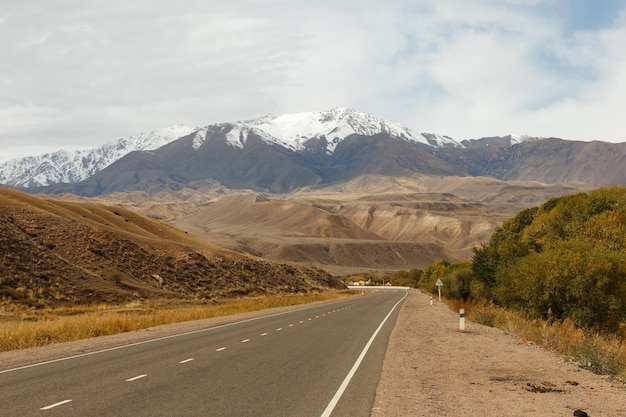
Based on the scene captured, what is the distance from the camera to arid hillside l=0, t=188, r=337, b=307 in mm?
49875

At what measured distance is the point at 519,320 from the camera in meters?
29.1

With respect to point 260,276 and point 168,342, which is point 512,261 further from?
point 260,276

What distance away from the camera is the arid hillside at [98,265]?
4988cm

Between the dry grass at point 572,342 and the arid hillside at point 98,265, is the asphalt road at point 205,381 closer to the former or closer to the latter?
the dry grass at point 572,342

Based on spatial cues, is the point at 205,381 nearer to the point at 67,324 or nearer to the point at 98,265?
the point at 67,324

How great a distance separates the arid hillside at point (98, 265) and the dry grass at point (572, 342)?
32.2 metres

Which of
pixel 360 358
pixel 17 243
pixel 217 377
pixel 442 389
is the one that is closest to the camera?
pixel 442 389

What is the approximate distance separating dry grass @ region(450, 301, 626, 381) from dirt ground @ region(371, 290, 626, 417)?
20.9 inches

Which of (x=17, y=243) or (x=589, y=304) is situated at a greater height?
(x=17, y=243)

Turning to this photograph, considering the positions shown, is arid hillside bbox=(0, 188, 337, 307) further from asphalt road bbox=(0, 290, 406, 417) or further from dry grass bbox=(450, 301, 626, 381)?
dry grass bbox=(450, 301, 626, 381)

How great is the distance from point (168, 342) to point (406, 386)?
1154cm

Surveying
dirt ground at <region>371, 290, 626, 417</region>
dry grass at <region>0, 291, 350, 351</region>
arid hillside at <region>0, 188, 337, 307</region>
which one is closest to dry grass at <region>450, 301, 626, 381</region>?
dirt ground at <region>371, 290, 626, 417</region>

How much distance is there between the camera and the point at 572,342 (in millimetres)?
20234

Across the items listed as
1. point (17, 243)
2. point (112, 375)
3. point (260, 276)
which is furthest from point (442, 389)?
point (260, 276)
